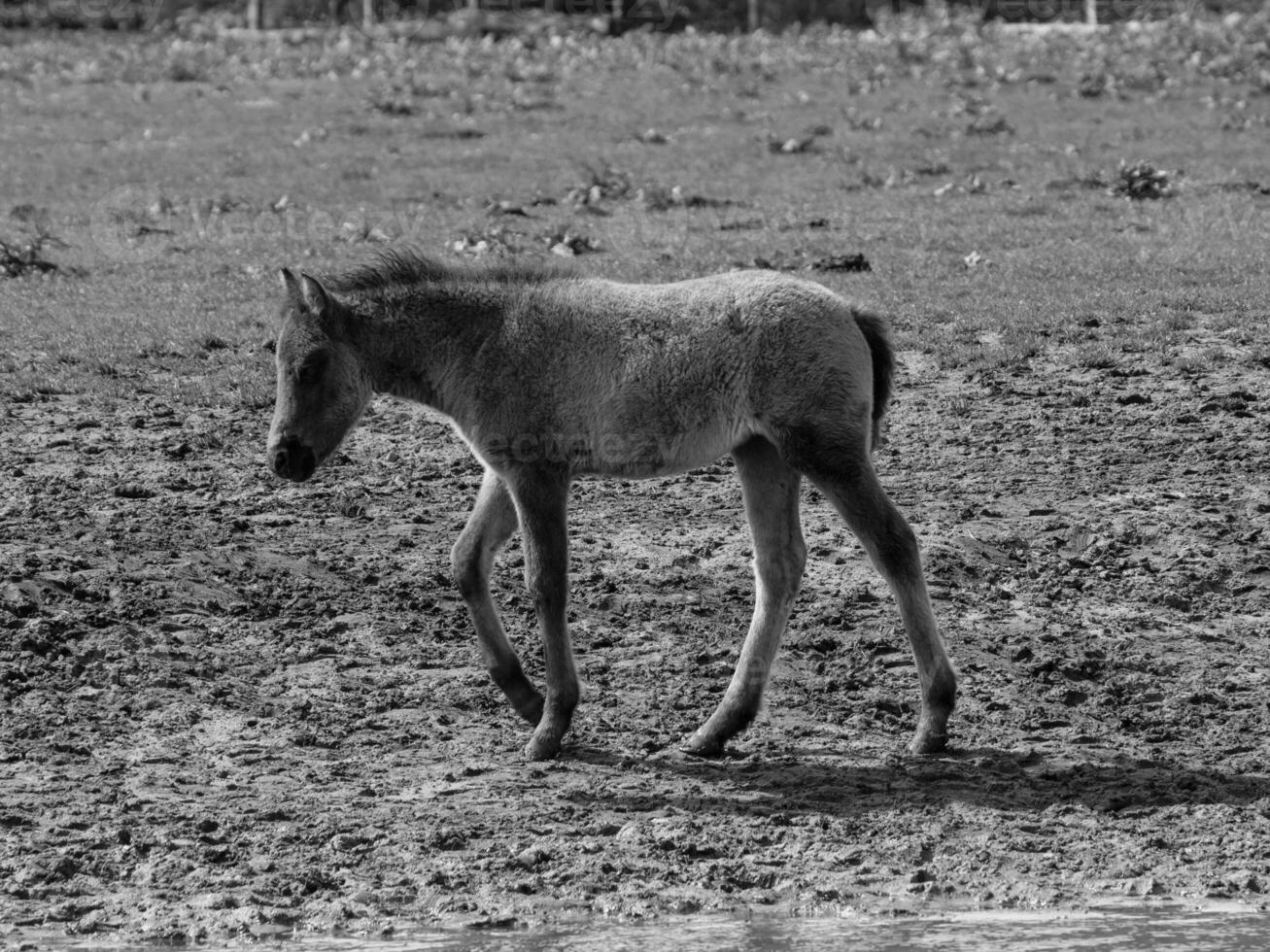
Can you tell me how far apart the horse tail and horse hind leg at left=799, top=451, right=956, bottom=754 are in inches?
15.1

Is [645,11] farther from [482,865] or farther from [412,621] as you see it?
[482,865]

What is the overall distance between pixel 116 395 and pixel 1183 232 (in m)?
8.52

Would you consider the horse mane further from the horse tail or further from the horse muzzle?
the horse tail

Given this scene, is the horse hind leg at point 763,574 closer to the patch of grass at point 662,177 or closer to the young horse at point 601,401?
the young horse at point 601,401

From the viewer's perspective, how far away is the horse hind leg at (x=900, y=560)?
7707 millimetres

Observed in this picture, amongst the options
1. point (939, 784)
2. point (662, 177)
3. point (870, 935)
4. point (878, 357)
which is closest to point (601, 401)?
point (878, 357)

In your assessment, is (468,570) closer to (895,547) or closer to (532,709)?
(532,709)

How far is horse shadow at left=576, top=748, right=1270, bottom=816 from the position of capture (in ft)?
24.7

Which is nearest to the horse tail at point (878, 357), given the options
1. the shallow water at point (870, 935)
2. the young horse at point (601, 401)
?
the young horse at point (601, 401)

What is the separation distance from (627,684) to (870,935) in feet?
8.01

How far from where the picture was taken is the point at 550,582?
791 centimetres

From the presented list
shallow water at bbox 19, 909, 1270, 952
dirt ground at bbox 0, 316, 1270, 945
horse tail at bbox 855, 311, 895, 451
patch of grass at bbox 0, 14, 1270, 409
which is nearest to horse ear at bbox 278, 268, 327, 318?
dirt ground at bbox 0, 316, 1270, 945

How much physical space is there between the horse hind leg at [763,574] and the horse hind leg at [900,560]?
392 mm

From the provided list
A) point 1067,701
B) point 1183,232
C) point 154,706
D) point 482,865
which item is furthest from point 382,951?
point 1183,232
